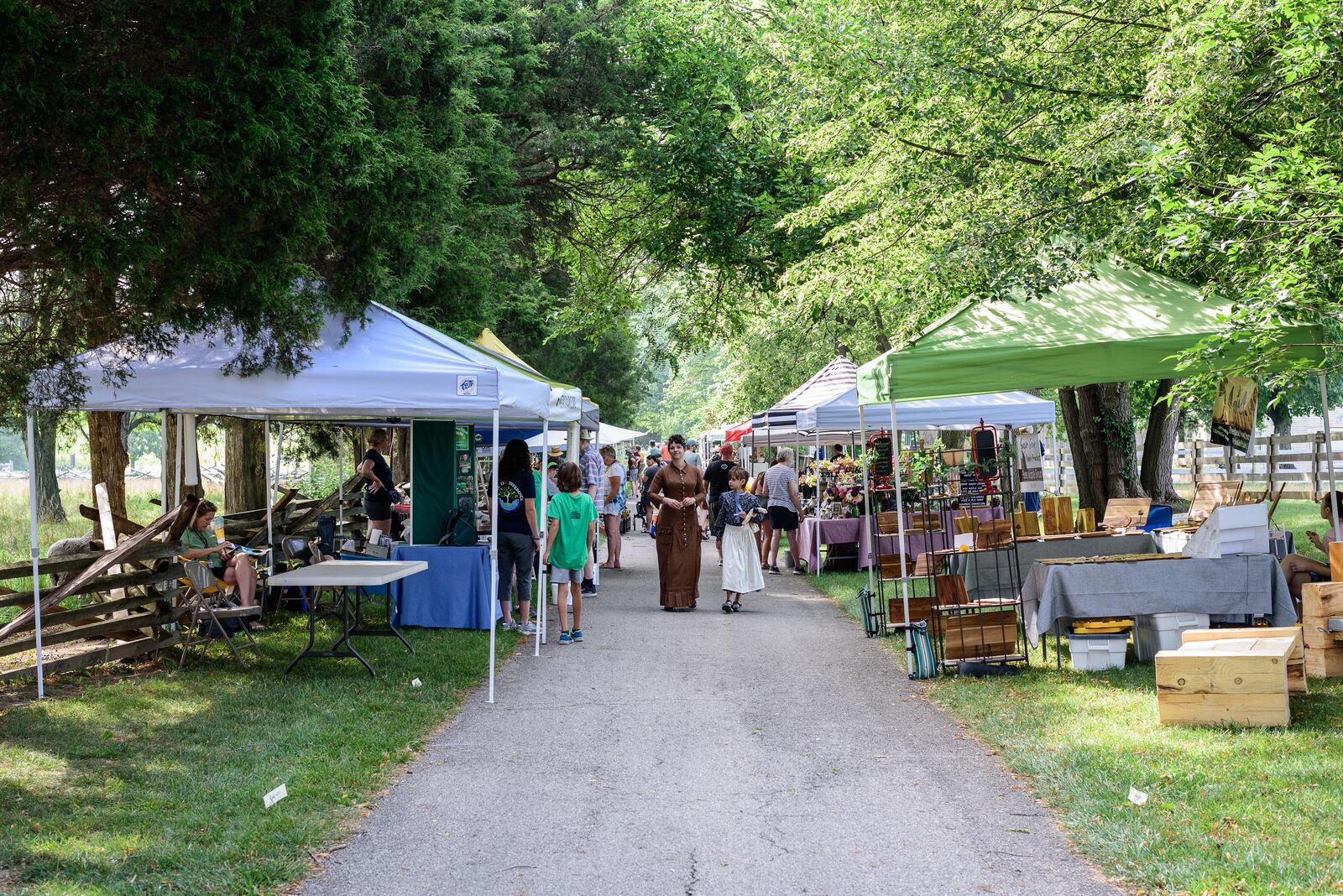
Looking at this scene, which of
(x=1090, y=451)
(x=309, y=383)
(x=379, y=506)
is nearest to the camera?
(x=309, y=383)

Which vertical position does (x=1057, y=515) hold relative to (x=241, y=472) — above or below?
below

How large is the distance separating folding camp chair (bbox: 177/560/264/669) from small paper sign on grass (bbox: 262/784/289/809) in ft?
12.7

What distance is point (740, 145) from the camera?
19.6 m

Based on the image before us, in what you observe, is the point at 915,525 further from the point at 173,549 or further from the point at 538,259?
the point at 538,259

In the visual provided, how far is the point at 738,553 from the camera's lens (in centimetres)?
1420

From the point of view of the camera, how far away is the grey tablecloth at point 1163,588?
8.87 m

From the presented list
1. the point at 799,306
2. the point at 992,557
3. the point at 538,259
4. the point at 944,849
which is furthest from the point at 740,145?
the point at 944,849

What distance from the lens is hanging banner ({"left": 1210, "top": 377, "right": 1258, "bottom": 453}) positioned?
37.8 ft

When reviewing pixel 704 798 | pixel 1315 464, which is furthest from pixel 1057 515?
Answer: pixel 1315 464

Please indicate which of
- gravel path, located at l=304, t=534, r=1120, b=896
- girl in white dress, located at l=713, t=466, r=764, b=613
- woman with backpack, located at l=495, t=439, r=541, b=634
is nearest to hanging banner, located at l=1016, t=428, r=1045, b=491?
girl in white dress, located at l=713, t=466, r=764, b=613

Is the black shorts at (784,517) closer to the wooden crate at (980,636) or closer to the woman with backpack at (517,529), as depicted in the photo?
the woman with backpack at (517,529)

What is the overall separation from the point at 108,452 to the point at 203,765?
28.9 ft

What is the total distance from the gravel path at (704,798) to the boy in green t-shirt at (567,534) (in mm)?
1254

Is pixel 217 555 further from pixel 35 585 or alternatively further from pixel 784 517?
pixel 784 517
